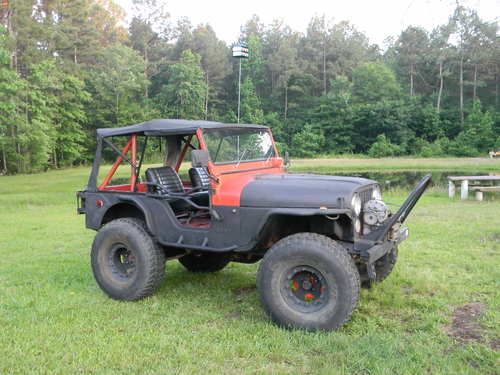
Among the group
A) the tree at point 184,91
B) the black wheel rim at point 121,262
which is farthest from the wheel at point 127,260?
the tree at point 184,91

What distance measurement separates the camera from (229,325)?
4.85 m

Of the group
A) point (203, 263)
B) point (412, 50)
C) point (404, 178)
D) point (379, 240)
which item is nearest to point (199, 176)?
point (203, 263)

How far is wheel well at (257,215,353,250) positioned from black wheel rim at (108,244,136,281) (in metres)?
1.66

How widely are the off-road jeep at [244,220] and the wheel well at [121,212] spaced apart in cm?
1

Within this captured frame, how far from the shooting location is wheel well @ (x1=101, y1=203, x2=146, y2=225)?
243 inches

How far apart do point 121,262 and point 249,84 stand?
5289 centimetres

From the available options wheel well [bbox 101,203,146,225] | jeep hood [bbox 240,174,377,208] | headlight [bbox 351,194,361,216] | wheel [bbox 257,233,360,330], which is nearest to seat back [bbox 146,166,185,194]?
wheel well [bbox 101,203,146,225]

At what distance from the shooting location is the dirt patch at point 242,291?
5.87 m

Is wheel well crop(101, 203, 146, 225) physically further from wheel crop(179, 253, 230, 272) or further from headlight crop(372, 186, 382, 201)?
headlight crop(372, 186, 382, 201)

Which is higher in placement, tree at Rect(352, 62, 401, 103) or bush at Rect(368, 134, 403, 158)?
tree at Rect(352, 62, 401, 103)

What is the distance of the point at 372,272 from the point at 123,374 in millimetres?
2382

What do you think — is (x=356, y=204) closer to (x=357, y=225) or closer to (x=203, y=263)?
(x=357, y=225)

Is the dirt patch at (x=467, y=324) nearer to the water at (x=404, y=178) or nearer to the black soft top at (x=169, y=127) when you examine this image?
the black soft top at (x=169, y=127)

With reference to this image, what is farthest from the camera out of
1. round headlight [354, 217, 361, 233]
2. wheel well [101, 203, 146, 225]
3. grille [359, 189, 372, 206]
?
wheel well [101, 203, 146, 225]
